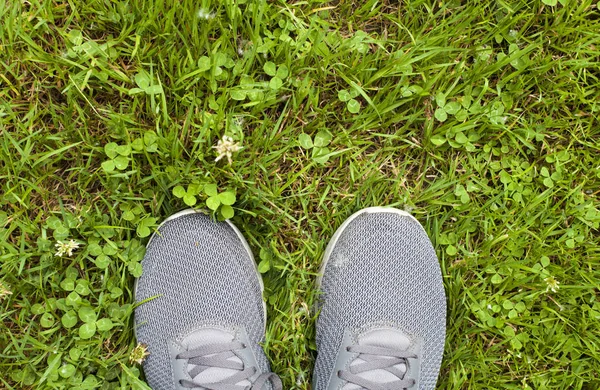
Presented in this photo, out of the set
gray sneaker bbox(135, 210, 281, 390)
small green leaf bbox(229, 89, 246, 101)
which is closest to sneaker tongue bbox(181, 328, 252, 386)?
gray sneaker bbox(135, 210, 281, 390)

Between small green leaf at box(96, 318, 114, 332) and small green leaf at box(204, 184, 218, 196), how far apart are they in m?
0.61

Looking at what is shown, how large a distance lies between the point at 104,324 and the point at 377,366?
1037 mm

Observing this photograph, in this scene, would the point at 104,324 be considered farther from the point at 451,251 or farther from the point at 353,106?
the point at 451,251

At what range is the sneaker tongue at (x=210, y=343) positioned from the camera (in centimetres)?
213

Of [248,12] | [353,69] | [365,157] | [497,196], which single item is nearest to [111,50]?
[248,12]

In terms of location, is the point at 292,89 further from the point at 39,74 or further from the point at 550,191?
the point at 550,191

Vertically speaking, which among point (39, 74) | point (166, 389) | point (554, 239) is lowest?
point (166, 389)

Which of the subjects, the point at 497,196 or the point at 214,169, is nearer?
the point at 214,169

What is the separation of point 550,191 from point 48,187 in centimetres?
196

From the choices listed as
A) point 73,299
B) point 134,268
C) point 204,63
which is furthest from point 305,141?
point 73,299

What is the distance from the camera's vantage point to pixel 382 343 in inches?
85.3

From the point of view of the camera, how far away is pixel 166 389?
85.6 inches

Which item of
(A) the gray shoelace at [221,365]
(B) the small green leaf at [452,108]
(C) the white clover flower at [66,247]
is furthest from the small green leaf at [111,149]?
(B) the small green leaf at [452,108]

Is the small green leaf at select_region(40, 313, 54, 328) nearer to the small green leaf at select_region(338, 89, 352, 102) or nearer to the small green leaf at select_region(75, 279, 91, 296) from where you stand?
the small green leaf at select_region(75, 279, 91, 296)
